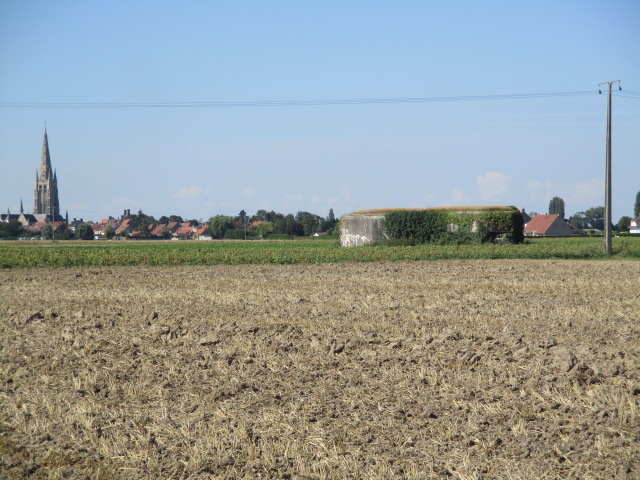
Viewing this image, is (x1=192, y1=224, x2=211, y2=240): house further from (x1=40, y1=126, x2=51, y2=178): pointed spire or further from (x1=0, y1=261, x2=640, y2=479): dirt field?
(x1=0, y1=261, x2=640, y2=479): dirt field

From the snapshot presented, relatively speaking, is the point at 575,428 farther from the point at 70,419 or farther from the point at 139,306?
the point at 139,306

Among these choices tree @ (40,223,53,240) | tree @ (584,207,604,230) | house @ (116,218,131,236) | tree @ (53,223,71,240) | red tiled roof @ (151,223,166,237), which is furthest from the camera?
tree @ (584,207,604,230)

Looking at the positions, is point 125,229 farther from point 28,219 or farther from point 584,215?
point 584,215

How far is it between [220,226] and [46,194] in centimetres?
6551

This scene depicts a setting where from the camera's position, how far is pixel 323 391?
848 centimetres

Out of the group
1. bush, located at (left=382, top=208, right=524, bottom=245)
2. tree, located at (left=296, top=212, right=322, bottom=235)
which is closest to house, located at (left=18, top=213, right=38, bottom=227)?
tree, located at (left=296, top=212, right=322, bottom=235)

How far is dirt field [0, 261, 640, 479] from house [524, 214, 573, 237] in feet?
291

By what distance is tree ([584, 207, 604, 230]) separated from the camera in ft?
539

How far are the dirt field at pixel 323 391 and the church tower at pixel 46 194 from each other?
171 metres

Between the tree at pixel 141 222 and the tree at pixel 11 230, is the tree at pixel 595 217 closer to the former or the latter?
the tree at pixel 141 222

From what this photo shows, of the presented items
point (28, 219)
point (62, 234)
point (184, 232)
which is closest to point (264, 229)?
point (184, 232)

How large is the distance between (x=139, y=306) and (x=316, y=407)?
10493 millimetres

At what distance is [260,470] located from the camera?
633 cm

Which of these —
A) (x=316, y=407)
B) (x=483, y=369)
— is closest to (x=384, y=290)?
(x=483, y=369)
